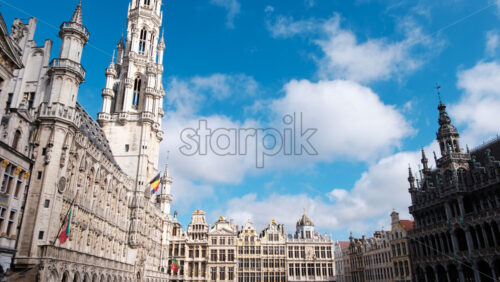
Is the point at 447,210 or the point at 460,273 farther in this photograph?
the point at 447,210

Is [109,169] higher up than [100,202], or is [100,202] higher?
[109,169]

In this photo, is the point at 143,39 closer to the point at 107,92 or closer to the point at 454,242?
the point at 107,92

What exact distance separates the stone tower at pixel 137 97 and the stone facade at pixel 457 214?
41292mm

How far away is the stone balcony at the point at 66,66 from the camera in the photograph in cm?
2987

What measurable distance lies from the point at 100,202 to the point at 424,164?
48367mm

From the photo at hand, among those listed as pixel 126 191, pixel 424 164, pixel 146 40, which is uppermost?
pixel 146 40

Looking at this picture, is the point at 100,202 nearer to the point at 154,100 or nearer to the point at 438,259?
the point at 154,100

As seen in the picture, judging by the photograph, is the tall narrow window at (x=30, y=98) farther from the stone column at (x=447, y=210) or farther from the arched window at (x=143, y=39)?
the stone column at (x=447, y=210)

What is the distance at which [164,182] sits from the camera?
231 feet

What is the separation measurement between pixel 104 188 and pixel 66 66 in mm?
14074

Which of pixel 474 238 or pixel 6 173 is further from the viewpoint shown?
pixel 474 238

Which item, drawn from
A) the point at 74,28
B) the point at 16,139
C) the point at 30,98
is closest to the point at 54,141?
the point at 16,139

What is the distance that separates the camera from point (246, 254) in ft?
242

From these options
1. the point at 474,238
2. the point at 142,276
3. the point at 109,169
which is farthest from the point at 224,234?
the point at 474,238
